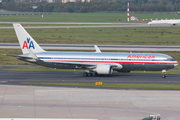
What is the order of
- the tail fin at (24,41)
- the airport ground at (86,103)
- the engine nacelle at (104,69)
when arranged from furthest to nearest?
the tail fin at (24,41), the engine nacelle at (104,69), the airport ground at (86,103)

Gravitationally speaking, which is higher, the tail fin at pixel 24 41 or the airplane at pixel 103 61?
the tail fin at pixel 24 41

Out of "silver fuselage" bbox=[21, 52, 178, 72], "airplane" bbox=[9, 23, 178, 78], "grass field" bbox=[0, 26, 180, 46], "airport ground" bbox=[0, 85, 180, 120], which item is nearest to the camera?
"airport ground" bbox=[0, 85, 180, 120]

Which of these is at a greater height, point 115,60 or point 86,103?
point 115,60

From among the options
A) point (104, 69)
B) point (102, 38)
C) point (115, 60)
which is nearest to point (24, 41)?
point (104, 69)

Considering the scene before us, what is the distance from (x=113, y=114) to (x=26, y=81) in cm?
1966

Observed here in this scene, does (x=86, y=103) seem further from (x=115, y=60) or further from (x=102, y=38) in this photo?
(x=102, y=38)

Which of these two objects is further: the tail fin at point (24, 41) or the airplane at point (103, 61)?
the tail fin at point (24, 41)

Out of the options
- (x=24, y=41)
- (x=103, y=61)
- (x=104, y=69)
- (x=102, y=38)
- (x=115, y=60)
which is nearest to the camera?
(x=104, y=69)

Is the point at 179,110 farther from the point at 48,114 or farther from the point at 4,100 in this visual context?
the point at 4,100

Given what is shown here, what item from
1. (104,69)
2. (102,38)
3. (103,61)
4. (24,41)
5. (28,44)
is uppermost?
(24,41)

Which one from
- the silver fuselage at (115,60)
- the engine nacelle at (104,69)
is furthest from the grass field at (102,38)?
the engine nacelle at (104,69)

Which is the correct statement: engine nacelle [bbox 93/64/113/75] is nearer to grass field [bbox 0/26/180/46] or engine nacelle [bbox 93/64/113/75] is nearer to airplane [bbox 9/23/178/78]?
airplane [bbox 9/23/178/78]

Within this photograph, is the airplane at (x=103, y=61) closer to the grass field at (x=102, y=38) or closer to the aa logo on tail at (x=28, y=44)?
the aa logo on tail at (x=28, y=44)

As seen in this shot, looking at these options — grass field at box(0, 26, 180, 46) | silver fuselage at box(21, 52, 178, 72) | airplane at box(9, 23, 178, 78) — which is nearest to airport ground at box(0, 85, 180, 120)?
airplane at box(9, 23, 178, 78)
